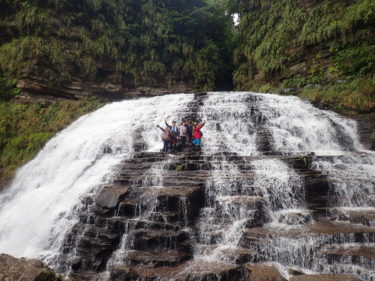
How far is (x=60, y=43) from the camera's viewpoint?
21.9 meters

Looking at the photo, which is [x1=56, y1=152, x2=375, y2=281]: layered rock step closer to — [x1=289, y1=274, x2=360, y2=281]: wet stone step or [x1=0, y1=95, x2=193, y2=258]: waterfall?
[x1=289, y1=274, x2=360, y2=281]: wet stone step

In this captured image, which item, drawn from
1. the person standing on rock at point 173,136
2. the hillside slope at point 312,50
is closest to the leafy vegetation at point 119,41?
the hillside slope at point 312,50

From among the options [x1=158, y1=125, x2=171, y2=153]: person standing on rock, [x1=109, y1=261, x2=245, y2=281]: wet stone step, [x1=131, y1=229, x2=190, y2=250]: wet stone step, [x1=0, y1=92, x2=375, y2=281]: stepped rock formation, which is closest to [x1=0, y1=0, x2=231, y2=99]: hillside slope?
[x1=0, y1=92, x2=375, y2=281]: stepped rock formation

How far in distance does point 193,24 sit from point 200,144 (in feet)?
61.8

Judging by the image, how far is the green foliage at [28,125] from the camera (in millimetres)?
15000

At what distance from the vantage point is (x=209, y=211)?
8.30m

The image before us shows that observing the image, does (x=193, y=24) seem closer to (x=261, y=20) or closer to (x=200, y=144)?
(x=261, y=20)

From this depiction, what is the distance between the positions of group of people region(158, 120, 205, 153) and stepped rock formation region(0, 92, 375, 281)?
2.26ft

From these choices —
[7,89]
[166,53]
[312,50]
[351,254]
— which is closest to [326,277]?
[351,254]

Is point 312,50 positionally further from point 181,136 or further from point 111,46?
point 111,46

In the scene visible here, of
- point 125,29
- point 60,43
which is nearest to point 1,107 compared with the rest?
point 60,43

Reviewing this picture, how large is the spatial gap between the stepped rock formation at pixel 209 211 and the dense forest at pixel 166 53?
4813 mm

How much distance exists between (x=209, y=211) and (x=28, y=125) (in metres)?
13.5

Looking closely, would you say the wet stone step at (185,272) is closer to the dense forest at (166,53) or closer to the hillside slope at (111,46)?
the dense forest at (166,53)
